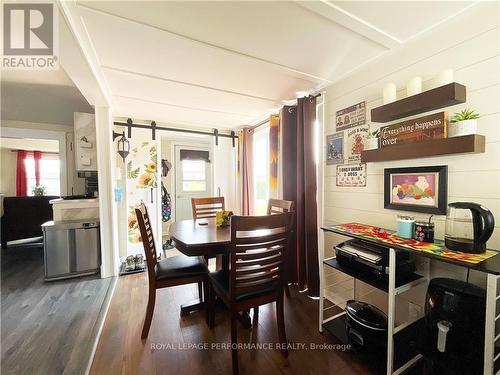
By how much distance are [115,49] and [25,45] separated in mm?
584

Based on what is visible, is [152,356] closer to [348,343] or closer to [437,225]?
[348,343]

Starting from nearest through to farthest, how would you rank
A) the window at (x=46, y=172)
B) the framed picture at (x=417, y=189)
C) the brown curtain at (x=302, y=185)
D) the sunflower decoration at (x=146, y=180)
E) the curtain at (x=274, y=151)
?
the framed picture at (x=417, y=189) < the brown curtain at (x=302, y=185) < the curtain at (x=274, y=151) < the sunflower decoration at (x=146, y=180) < the window at (x=46, y=172)

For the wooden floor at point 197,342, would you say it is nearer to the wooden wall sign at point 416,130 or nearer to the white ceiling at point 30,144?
the wooden wall sign at point 416,130

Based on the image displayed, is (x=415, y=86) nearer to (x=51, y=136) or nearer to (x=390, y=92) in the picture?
(x=390, y=92)

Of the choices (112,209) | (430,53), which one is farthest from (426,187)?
(112,209)

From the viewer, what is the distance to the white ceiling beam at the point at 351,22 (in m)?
1.23

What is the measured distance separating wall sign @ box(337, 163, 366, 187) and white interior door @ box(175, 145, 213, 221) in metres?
3.26

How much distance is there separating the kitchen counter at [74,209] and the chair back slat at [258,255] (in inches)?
97.0

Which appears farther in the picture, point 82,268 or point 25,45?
point 82,268

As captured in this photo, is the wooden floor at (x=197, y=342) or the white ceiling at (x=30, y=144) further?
the white ceiling at (x=30, y=144)

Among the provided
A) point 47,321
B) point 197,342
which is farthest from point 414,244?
point 47,321

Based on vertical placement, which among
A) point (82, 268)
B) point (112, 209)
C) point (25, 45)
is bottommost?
point (82, 268)

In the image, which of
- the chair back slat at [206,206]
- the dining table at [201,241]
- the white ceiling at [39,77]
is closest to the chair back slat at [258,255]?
the dining table at [201,241]

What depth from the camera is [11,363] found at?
1418 mm
